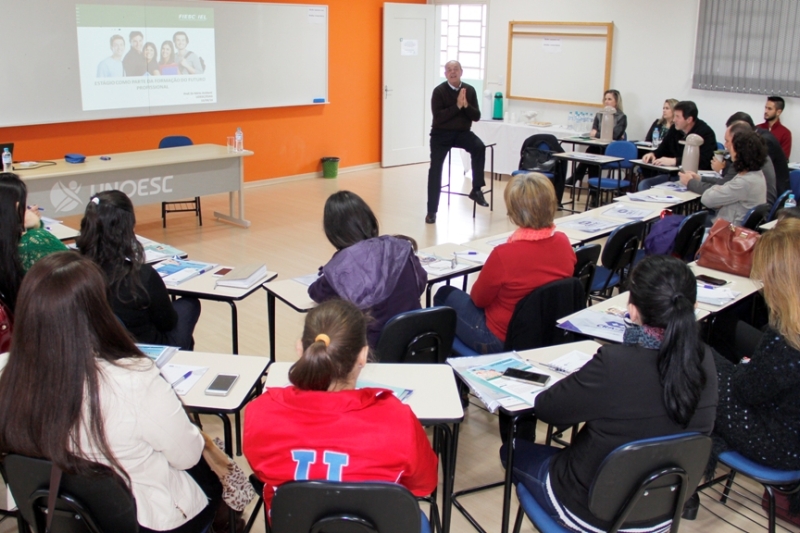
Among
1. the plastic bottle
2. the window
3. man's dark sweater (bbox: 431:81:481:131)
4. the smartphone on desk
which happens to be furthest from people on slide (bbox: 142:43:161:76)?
the smartphone on desk

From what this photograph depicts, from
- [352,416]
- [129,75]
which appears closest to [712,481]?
[352,416]

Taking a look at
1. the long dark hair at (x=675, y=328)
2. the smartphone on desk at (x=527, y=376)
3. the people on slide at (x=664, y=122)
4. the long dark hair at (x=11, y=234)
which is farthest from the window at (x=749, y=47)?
the long dark hair at (x=11, y=234)

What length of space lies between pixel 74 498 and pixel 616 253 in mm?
3358

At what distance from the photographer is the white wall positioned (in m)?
7.88

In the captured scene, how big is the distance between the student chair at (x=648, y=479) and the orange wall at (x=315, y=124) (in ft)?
22.0

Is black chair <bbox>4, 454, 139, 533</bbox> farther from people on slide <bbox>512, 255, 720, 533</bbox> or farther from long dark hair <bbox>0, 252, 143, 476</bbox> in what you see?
people on slide <bbox>512, 255, 720, 533</bbox>

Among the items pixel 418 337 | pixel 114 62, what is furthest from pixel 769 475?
pixel 114 62

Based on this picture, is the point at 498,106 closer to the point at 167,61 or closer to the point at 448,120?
the point at 448,120

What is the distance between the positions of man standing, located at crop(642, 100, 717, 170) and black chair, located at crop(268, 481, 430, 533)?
19.1ft

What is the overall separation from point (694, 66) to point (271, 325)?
20.7ft

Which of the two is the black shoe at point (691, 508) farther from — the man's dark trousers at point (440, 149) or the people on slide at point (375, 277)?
the man's dark trousers at point (440, 149)

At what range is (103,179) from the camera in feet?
19.7

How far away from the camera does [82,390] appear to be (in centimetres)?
176

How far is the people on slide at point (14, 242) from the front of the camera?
9.74ft
